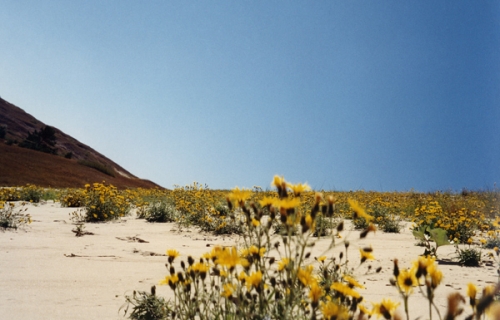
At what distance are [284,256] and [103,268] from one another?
2.00 meters

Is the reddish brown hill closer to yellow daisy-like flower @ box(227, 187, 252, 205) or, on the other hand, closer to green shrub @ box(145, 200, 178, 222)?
green shrub @ box(145, 200, 178, 222)

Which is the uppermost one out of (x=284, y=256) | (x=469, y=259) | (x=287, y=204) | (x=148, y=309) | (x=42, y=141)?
(x=42, y=141)

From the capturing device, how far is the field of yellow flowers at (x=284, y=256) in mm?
1442

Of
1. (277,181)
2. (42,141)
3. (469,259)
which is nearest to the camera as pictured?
(277,181)

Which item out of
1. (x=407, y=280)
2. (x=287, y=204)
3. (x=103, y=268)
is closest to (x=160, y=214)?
(x=103, y=268)

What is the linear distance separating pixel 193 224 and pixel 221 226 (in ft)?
4.05

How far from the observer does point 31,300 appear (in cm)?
275

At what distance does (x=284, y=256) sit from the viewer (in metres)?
4.11

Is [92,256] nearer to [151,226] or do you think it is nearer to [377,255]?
[151,226]

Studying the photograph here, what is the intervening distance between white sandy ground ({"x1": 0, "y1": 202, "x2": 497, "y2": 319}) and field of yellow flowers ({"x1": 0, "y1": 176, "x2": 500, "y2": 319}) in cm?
20

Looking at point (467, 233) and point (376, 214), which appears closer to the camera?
point (467, 233)

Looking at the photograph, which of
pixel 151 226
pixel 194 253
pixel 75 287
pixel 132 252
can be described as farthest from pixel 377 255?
pixel 151 226

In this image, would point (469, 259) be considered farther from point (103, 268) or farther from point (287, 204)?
point (103, 268)

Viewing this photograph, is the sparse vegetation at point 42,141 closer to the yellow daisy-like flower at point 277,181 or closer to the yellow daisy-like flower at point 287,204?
the yellow daisy-like flower at point 277,181
